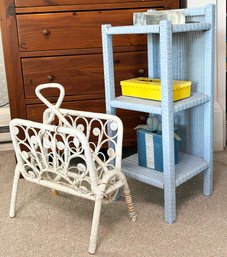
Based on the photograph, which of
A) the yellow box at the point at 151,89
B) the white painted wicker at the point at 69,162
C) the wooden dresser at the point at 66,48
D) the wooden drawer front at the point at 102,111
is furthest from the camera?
the wooden drawer front at the point at 102,111

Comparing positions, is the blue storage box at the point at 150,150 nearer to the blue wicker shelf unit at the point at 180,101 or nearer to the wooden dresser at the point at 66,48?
the blue wicker shelf unit at the point at 180,101

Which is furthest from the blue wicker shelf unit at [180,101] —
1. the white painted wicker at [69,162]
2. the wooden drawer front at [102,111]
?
the wooden drawer front at [102,111]

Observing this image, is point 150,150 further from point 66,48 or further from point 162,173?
point 66,48

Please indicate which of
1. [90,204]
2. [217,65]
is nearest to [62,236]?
[90,204]

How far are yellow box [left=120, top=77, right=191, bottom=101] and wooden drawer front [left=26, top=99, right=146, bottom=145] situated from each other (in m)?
0.33

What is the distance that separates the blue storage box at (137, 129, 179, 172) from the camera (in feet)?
4.66

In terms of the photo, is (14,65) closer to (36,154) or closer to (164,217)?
(36,154)

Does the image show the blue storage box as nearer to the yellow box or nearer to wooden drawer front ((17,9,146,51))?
the yellow box

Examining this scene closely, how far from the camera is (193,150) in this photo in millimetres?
1578

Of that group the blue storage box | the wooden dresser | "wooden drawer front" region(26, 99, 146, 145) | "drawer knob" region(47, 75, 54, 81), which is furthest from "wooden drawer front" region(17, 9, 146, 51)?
the blue storage box

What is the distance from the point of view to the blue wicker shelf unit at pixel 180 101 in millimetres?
1259

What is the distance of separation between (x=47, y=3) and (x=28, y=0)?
8 centimetres

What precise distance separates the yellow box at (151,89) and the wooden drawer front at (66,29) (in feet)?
1.13

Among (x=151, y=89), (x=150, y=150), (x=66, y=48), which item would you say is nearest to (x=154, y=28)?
(x=151, y=89)
